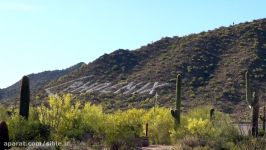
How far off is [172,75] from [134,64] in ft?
32.8

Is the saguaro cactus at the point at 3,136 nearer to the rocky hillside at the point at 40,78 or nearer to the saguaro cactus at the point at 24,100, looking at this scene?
the saguaro cactus at the point at 24,100

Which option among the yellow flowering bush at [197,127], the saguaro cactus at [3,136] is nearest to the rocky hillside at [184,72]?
the yellow flowering bush at [197,127]

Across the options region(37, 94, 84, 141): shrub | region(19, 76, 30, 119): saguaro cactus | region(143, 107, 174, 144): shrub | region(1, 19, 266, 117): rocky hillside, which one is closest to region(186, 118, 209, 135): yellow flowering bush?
region(143, 107, 174, 144): shrub

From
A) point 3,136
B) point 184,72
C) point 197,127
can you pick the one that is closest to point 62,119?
point 3,136

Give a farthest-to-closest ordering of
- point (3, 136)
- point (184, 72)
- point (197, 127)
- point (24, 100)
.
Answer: point (184, 72) < point (197, 127) < point (24, 100) < point (3, 136)

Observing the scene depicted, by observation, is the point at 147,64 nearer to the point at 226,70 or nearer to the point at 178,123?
the point at 226,70

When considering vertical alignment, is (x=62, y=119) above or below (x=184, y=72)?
below

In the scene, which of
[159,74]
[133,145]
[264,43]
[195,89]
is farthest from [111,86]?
[133,145]

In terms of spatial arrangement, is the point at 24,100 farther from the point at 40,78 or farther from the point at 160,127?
the point at 40,78

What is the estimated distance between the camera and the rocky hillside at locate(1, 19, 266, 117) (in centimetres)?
5497

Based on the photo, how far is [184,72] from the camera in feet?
205

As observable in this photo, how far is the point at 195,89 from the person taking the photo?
57531mm

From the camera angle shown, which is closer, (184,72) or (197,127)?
(197,127)

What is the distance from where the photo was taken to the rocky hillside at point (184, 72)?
55.0 metres
